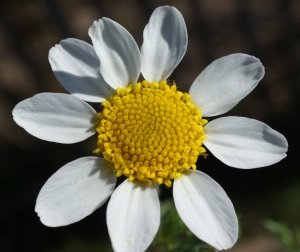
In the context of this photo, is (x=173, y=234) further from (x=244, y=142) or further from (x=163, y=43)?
(x=163, y=43)

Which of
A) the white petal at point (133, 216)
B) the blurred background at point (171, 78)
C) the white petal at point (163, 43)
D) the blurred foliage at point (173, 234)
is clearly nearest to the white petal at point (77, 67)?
the white petal at point (163, 43)

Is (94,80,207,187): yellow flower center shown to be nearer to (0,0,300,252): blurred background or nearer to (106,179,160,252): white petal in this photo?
(106,179,160,252): white petal

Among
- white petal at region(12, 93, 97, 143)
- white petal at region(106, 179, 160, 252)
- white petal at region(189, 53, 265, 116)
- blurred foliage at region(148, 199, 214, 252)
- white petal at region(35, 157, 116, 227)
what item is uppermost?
white petal at region(12, 93, 97, 143)

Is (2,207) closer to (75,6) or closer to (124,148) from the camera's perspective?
(75,6)

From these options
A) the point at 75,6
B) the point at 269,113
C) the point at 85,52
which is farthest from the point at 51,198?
the point at 269,113

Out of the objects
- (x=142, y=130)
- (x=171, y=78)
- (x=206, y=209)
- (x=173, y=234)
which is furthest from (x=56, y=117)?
(x=171, y=78)

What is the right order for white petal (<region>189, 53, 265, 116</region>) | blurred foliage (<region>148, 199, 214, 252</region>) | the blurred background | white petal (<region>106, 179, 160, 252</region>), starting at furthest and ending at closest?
1. the blurred background
2. blurred foliage (<region>148, 199, 214, 252</region>)
3. white petal (<region>189, 53, 265, 116</region>)
4. white petal (<region>106, 179, 160, 252</region>)

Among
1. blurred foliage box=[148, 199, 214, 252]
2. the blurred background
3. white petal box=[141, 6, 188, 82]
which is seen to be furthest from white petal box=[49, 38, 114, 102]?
the blurred background
